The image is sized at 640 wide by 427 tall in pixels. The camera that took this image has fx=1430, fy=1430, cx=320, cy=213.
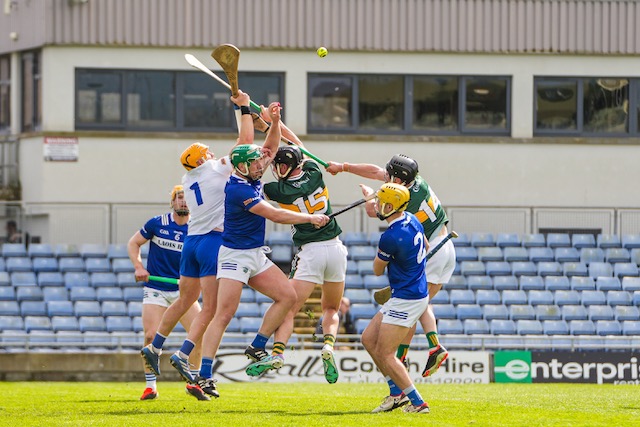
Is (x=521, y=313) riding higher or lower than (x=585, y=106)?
lower

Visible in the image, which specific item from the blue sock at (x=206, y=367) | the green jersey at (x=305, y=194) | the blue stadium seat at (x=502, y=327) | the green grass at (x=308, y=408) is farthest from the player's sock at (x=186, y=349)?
the blue stadium seat at (x=502, y=327)

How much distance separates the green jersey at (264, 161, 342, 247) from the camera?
14211 millimetres

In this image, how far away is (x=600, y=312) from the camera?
84.9 feet

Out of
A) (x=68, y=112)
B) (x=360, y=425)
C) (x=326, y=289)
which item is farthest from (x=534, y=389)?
(x=68, y=112)

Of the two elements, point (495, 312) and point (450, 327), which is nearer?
point (450, 327)

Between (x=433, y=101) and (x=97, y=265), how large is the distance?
8.26 meters

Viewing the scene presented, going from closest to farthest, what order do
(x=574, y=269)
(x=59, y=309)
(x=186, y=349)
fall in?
(x=186, y=349), (x=59, y=309), (x=574, y=269)

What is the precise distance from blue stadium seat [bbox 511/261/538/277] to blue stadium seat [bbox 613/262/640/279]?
1543mm

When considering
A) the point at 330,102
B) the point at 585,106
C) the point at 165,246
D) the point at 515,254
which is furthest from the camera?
the point at 585,106

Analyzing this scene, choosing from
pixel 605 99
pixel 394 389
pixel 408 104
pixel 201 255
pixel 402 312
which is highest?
pixel 605 99

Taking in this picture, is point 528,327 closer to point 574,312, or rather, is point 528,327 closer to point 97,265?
point 574,312

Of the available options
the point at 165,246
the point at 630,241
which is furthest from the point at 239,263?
the point at 630,241

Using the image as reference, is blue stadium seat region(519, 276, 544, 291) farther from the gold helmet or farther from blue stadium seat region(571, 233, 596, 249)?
the gold helmet

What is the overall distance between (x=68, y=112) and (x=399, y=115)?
687 cm
